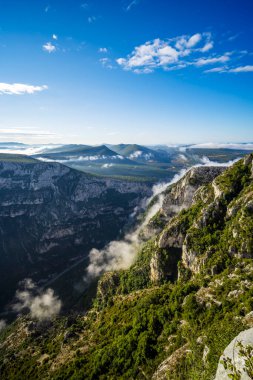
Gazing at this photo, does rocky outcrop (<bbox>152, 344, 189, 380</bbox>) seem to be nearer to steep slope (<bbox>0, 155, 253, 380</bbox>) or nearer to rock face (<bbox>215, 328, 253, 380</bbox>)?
steep slope (<bbox>0, 155, 253, 380</bbox>)

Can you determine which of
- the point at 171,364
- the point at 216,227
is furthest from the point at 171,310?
the point at 216,227

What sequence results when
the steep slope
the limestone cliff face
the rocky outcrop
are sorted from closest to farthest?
the rocky outcrop < the steep slope < the limestone cliff face

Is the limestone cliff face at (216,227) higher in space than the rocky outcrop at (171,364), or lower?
higher

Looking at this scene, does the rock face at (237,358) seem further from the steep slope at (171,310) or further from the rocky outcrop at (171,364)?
the rocky outcrop at (171,364)

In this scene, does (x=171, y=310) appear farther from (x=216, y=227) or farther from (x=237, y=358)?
(x=237, y=358)

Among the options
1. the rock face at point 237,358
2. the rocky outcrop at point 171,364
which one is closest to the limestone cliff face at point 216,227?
the rocky outcrop at point 171,364

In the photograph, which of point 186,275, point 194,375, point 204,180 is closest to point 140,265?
point 186,275

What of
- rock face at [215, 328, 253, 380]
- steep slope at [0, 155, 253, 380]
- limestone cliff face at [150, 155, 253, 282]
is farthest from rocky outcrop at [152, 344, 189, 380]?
rock face at [215, 328, 253, 380]

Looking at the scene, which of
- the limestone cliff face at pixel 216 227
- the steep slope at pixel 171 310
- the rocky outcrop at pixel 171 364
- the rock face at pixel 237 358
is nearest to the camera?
the rock face at pixel 237 358
